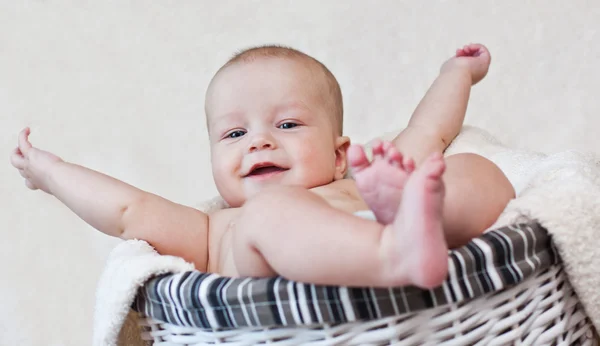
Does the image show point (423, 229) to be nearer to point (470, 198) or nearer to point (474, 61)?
point (470, 198)

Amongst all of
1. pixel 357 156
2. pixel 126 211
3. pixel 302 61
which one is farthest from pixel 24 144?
pixel 357 156

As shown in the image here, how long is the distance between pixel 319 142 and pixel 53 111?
897 millimetres

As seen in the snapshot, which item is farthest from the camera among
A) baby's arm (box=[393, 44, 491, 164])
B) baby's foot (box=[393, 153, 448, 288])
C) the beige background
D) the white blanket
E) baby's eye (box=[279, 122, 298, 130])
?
the beige background

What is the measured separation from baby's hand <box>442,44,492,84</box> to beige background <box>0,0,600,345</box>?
Answer: 14.5 inches

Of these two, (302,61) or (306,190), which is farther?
(302,61)

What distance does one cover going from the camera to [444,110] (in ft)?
4.39

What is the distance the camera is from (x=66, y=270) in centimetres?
168

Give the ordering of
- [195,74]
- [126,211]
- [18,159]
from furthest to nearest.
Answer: [195,74] → [18,159] → [126,211]

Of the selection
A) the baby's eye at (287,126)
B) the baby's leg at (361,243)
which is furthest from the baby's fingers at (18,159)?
the baby's leg at (361,243)

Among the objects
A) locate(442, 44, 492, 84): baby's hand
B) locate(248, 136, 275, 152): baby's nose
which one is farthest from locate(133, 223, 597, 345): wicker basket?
locate(442, 44, 492, 84): baby's hand

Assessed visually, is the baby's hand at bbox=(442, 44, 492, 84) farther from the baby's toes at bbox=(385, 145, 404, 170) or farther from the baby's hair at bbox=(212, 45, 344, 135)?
the baby's toes at bbox=(385, 145, 404, 170)

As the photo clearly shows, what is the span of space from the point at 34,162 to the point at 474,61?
786mm

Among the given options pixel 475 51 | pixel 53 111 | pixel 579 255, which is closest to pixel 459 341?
pixel 579 255

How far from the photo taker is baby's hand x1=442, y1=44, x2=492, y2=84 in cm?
141
